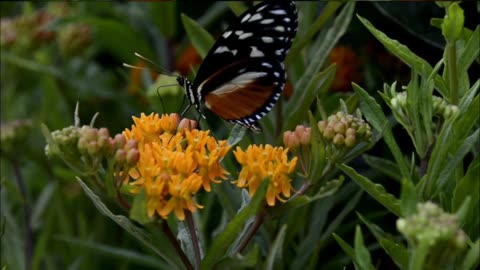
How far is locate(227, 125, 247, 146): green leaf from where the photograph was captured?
139 centimetres

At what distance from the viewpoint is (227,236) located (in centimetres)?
118

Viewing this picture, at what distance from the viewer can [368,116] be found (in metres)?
1.30

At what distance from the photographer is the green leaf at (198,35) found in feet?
5.55

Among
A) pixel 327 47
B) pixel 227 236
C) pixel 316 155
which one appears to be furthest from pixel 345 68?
pixel 227 236

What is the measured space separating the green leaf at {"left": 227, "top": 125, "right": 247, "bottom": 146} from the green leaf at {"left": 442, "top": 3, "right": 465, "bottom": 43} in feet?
1.28

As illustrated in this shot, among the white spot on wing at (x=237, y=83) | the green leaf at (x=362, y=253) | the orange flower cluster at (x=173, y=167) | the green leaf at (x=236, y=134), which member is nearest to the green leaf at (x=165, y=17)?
the white spot on wing at (x=237, y=83)

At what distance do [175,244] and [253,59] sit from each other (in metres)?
0.55

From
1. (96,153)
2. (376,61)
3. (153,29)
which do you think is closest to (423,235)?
(96,153)

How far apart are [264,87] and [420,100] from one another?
0.45 metres

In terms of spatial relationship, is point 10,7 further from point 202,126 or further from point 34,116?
point 202,126

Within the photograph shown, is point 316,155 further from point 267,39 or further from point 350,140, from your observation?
point 267,39

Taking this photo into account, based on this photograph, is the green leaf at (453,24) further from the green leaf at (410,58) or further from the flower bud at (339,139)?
the flower bud at (339,139)

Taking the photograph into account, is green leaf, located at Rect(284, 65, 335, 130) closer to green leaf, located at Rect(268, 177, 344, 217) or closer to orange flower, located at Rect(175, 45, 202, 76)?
green leaf, located at Rect(268, 177, 344, 217)

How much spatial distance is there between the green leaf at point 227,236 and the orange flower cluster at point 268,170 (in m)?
0.03
